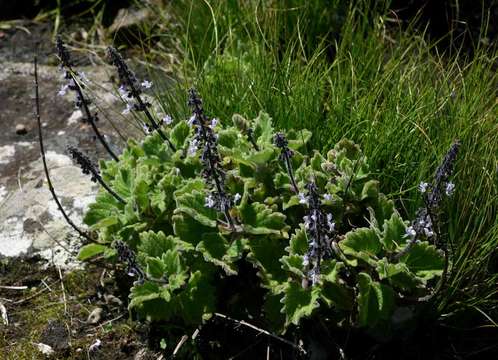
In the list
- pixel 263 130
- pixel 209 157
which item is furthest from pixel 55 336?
pixel 263 130

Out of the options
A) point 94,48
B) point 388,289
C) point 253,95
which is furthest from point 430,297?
point 94,48

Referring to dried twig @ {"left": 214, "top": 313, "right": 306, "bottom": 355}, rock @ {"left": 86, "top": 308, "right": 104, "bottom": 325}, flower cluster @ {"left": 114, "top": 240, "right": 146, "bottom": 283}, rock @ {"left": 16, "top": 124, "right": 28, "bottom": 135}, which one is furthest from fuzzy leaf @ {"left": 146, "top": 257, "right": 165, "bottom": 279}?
rock @ {"left": 16, "top": 124, "right": 28, "bottom": 135}

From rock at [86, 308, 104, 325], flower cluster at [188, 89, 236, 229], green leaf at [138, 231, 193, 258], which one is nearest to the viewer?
flower cluster at [188, 89, 236, 229]

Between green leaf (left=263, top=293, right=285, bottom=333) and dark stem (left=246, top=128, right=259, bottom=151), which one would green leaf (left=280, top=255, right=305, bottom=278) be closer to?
green leaf (left=263, top=293, right=285, bottom=333)

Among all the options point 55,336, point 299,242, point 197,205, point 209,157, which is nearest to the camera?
point 209,157

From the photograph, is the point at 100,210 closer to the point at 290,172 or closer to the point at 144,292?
the point at 144,292

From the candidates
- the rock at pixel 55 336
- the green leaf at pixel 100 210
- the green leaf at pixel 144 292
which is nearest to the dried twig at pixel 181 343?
the green leaf at pixel 144 292

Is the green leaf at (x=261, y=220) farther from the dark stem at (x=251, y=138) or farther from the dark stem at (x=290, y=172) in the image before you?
the dark stem at (x=251, y=138)
